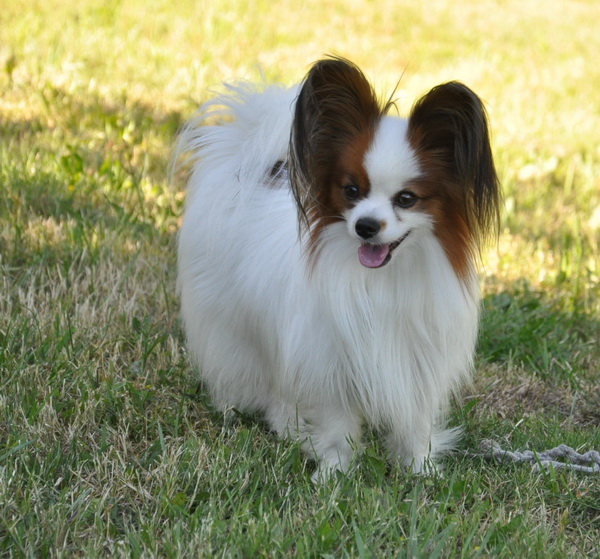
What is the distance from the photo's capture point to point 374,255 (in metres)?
2.74

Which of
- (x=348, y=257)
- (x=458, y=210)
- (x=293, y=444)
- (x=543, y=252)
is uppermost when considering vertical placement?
(x=458, y=210)

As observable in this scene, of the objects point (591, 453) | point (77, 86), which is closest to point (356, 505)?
point (591, 453)

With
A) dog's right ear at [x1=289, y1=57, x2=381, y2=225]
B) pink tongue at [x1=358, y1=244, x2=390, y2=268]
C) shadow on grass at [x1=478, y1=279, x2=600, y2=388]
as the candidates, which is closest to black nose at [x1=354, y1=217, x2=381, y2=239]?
pink tongue at [x1=358, y1=244, x2=390, y2=268]

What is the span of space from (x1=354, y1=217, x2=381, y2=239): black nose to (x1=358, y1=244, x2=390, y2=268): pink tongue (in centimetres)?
10

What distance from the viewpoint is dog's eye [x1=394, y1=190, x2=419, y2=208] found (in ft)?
8.82

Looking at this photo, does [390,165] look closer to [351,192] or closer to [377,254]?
[351,192]

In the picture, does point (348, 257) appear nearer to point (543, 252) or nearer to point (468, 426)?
point (468, 426)

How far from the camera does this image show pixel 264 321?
3.18 m

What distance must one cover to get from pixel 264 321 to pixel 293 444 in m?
0.44

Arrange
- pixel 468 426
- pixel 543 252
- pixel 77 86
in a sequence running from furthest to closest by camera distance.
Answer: pixel 77 86 < pixel 543 252 < pixel 468 426

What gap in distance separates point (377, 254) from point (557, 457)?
1137 millimetres

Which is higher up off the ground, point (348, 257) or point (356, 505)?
point (348, 257)

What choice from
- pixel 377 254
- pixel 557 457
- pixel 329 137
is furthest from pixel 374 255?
pixel 557 457

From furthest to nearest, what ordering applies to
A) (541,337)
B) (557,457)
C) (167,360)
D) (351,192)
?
(541,337)
(167,360)
(557,457)
(351,192)
